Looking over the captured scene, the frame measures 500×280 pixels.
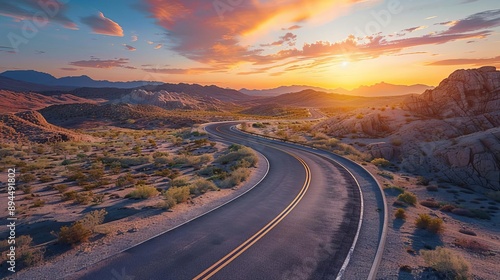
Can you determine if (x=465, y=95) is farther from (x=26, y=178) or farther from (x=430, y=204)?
(x=26, y=178)

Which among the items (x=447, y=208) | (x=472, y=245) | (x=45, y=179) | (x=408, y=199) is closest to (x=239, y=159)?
(x=408, y=199)

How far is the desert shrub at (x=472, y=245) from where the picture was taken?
1172 centimetres

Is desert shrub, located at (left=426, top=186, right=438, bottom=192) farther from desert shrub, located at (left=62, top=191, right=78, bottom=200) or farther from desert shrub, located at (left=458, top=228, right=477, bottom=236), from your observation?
desert shrub, located at (left=62, top=191, right=78, bottom=200)

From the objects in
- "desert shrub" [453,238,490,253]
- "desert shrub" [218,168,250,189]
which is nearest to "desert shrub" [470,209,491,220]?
"desert shrub" [453,238,490,253]

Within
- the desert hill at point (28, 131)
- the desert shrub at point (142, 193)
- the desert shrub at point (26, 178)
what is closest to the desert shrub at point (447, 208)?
the desert shrub at point (142, 193)

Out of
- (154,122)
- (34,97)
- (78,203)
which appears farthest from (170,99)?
(78,203)

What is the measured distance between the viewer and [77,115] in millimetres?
93438

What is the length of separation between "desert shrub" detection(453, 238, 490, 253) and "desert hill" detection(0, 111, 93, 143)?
49279 mm

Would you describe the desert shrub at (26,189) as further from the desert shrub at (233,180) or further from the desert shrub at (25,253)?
the desert shrub at (233,180)

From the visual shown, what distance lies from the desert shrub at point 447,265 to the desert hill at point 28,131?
48631 millimetres

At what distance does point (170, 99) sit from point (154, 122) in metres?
107

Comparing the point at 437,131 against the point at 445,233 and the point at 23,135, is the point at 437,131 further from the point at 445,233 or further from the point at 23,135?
the point at 23,135

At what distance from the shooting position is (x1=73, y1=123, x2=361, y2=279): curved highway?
30.5 feet

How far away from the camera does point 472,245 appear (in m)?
11.9
